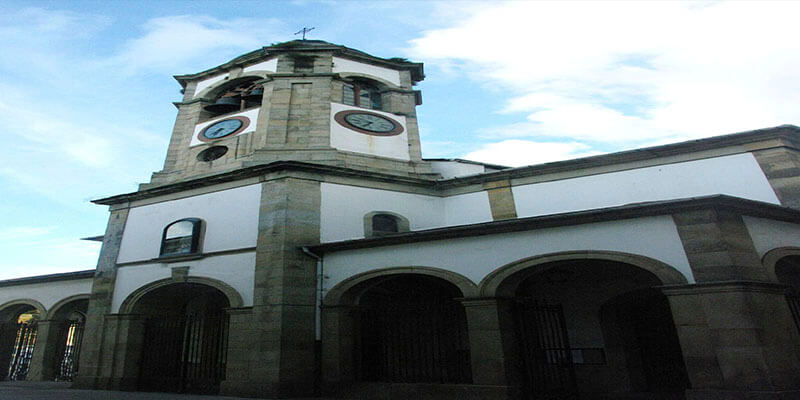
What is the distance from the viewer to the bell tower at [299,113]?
14.3 metres

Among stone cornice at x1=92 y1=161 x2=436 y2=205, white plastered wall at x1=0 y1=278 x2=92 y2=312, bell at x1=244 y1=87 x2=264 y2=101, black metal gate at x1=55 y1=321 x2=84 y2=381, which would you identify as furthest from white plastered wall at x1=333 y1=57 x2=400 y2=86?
black metal gate at x1=55 y1=321 x2=84 y2=381

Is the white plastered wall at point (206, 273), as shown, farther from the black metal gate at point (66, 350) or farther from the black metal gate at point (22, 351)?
the black metal gate at point (22, 351)

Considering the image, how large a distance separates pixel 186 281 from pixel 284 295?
11.3ft

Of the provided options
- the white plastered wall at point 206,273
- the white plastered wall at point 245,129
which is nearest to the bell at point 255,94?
the white plastered wall at point 245,129

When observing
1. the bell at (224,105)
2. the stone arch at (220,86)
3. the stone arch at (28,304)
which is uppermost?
the stone arch at (220,86)

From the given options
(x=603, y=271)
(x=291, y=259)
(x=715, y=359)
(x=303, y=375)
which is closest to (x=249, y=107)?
(x=291, y=259)

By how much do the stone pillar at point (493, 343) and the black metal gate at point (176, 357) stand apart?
6911 mm

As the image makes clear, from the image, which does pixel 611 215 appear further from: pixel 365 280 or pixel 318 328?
pixel 318 328

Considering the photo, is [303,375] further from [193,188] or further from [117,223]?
[117,223]

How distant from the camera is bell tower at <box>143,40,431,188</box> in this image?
562 inches

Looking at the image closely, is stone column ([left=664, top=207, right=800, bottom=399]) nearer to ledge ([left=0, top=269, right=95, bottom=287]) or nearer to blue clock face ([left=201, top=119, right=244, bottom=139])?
blue clock face ([left=201, top=119, right=244, bottom=139])

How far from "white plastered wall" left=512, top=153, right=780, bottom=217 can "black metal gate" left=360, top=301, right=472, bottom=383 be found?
4041mm

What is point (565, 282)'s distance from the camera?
1233 cm

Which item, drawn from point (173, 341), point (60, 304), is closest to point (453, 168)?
point (173, 341)
